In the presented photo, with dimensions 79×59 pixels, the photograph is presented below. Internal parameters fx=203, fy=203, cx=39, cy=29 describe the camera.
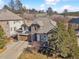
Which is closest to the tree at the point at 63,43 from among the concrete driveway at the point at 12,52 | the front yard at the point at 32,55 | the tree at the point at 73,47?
the tree at the point at 73,47

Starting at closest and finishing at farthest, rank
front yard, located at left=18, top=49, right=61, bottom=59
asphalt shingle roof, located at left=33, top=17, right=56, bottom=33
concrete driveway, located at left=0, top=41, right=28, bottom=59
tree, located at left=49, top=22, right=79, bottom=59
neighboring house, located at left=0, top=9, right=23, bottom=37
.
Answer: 1. front yard, located at left=18, top=49, right=61, bottom=59
2. concrete driveway, located at left=0, top=41, right=28, bottom=59
3. tree, located at left=49, top=22, right=79, bottom=59
4. asphalt shingle roof, located at left=33, top=17, right=56, bottom=33
5. neighboring house, located at left=0, top=9, right=23, bottom=37

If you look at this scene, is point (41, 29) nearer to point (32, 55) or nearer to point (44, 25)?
point (44, 25)

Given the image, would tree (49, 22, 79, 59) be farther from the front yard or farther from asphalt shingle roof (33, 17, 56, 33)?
asphalt shingle roof (33, 17, 56, 33)

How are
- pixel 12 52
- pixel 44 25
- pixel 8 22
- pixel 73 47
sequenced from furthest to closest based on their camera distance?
pixel 8 22 → pixel 44 25 → pixel 12 52 → pixel 73 47

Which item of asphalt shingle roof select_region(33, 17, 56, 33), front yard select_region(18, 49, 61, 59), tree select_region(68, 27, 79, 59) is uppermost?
asphalt shingle roof select_region(33, 17, 56, 33)

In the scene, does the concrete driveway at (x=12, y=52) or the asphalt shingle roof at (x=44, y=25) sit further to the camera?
the asphalt shingle roof at (x=44, y=25)

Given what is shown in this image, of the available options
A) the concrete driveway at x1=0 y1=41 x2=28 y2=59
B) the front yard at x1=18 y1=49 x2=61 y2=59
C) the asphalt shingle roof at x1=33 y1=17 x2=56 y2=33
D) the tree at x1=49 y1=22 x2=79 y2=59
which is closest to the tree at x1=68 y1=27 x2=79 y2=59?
the tree at x1=49 y1=22 x2=79 y2=59

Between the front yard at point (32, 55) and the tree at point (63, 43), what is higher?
the tree at point (63, 43)

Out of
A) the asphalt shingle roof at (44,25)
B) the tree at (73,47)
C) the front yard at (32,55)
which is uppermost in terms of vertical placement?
the asphalt shingle roof at (44,25)

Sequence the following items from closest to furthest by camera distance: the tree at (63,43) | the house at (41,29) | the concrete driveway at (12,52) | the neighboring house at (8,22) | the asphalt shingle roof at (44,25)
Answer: the concrete driveway at (12,52), the tree at (63,43), the house at (41,29), the asphalt shingle roof at (44,25), the neighboring house at (8,22)

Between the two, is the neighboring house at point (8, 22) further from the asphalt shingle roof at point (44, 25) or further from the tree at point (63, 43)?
the tree at point (63, 43)

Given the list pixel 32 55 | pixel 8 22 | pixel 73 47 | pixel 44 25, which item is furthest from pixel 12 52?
pixel 8 22

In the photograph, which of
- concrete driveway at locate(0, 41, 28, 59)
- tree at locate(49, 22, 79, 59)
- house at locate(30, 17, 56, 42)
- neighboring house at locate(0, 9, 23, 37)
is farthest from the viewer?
neighboring house at locate(0, 9, 23, 37)
